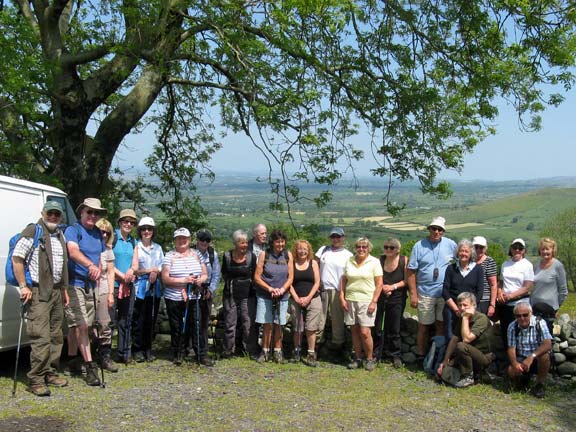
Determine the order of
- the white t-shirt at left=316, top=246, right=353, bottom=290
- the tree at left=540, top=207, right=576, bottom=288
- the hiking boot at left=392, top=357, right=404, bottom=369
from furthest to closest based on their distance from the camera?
the tree at left=540, top=207, right=576, bottom=288 < the white t-shirt at left=316, top=246, right=353, bottom=290 < the hiking boot at left=392, top=357, right=404, bottom=369

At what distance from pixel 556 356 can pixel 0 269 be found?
6.57 m

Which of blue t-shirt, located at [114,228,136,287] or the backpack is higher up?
blue t-shirt, located at [114,228,136,287]

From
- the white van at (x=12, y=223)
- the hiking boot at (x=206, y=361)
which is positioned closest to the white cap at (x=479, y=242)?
the hiking boot at (x=206, y=361)

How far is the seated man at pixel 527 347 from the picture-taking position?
700 cm

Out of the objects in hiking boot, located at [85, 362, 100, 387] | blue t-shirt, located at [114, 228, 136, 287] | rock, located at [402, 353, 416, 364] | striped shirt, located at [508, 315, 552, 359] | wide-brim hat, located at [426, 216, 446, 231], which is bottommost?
rock, located at [402, 353, 416, 364]

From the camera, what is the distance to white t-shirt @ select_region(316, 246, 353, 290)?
8.25 meters

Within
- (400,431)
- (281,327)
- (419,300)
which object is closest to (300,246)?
(281,327)

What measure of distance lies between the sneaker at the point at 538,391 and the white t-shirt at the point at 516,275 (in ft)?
3.43

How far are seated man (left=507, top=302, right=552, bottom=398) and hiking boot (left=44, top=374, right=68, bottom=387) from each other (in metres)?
4.91

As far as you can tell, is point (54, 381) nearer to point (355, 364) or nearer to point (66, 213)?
point (66, 213)

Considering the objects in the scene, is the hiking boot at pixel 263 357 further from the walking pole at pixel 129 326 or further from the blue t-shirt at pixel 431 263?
the blue t-shirt at pixel 431 263

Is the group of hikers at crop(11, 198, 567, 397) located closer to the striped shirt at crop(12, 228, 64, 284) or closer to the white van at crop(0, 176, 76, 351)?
the striped shirt at crop(12, 228, 64, 284)

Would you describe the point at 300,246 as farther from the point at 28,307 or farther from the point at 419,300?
the point at 28,307

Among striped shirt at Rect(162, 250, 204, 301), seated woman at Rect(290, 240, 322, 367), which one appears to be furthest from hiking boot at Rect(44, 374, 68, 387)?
seated woman at Rect(290, 240, 322, 367)
